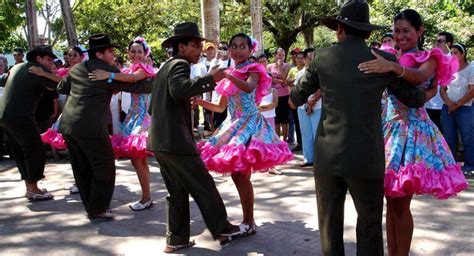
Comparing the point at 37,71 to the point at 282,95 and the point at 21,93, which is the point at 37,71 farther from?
the point at 282,95

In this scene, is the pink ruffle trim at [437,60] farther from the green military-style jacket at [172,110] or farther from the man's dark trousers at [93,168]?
the man's dark trousers at [93,168]

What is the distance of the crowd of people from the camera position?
3.19 m

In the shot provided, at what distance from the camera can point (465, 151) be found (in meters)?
7.61

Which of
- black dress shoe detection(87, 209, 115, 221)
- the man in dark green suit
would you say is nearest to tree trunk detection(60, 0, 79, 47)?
the man in dark green suit

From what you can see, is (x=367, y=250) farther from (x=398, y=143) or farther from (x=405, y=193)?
(x=398, y=143)

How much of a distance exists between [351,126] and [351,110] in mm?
100

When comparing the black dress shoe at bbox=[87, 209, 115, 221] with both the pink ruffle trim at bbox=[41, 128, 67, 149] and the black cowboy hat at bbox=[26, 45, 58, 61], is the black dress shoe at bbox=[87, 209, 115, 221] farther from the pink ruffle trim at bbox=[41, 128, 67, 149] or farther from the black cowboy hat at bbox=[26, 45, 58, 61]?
the black cowboy hat at bbox=[26, 45, 58, 61]

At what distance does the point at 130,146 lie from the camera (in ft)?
19.3

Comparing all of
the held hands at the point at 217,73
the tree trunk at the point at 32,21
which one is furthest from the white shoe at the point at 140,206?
the tree trunk at the point at 32,21

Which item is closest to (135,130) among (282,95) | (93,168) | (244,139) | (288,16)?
(93,168)

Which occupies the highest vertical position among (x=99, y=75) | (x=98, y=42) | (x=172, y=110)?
(x=98, y=42)

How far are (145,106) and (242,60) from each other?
1794 millimetres

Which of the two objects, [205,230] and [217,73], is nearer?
[217,73]

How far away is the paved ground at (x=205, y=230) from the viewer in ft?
15.5
